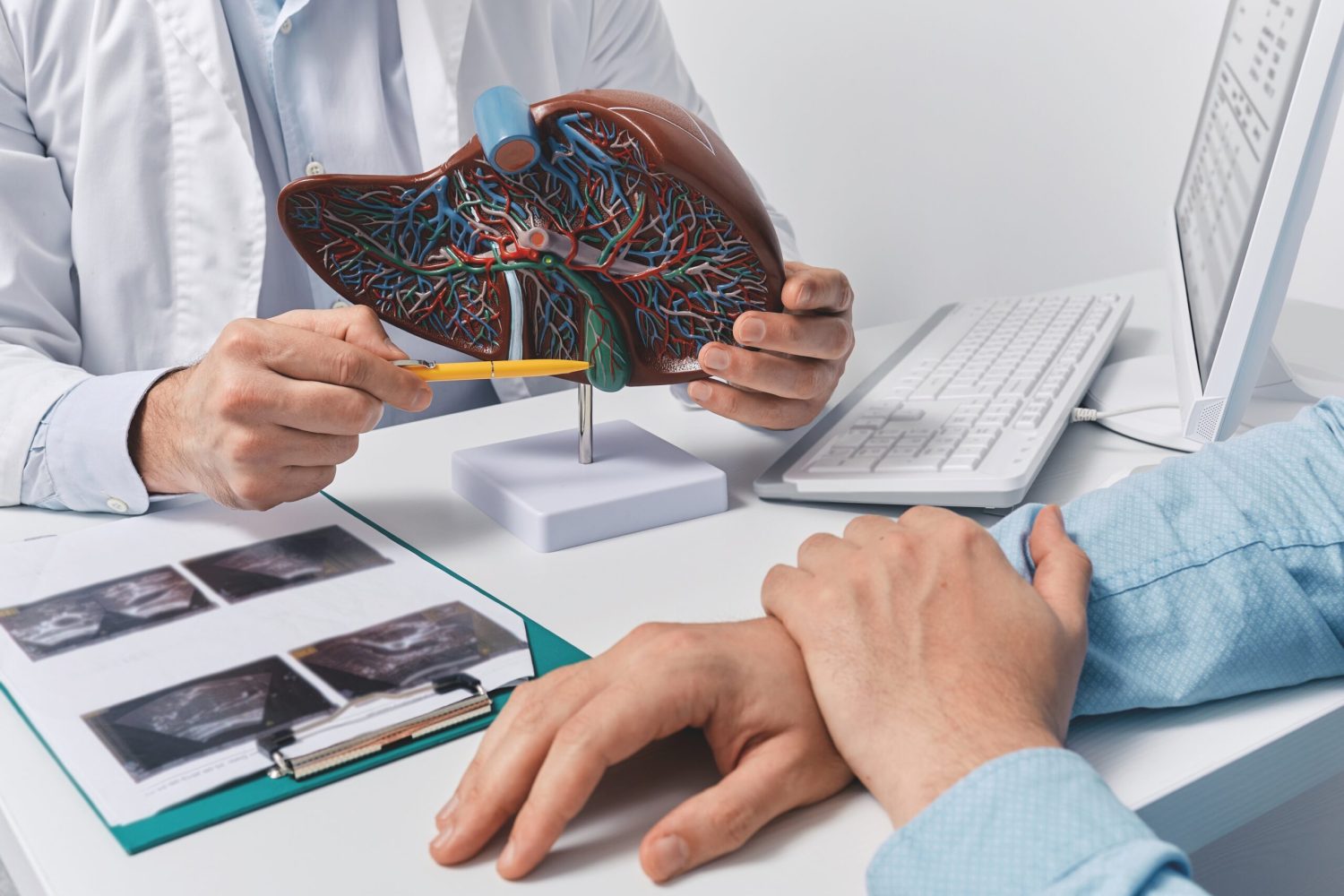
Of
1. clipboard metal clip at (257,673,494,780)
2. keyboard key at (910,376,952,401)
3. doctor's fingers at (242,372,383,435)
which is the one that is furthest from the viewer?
keyboard key at (910,376,952,401)

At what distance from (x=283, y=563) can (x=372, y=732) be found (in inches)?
9.0

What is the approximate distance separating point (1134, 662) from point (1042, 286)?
1.80 m

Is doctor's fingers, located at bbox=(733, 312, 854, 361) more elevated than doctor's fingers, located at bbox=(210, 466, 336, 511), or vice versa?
doctor's fingers, located at bbox=(733, 312, 854, 361)

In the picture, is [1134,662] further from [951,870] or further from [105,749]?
[105,749]

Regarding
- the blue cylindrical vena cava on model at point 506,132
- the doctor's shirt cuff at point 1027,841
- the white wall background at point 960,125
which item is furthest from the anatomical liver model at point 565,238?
the white wall background at point 960,125

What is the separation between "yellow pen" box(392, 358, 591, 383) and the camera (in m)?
0.80

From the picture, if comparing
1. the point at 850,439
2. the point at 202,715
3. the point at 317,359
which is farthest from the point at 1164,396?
the point at 202,715

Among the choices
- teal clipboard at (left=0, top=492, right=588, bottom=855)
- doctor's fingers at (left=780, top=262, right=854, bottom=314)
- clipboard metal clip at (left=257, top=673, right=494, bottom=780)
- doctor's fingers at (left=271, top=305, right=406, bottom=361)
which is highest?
doctor's fingers at (left=780, top=262, right=854, bottom=314)

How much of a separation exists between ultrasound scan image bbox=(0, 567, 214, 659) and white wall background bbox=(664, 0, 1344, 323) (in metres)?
1.80

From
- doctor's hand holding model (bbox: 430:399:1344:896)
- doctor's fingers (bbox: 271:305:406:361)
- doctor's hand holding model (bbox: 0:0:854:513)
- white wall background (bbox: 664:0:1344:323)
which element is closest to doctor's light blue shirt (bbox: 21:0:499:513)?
doctor's hand holding model (bbox: 0:0:854:513)

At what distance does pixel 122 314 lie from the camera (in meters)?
1.21

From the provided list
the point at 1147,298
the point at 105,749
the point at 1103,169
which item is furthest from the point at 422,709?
the point at 1103,169

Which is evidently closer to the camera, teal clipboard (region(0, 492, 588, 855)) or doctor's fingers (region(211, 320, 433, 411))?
teal clipboard (region(0, 492, 588, 855))

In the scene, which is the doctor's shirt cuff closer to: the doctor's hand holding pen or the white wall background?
the doctor's hand holding pen
